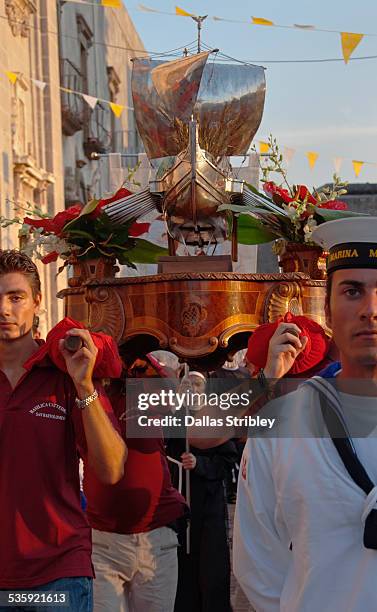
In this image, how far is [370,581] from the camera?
9.52 ft

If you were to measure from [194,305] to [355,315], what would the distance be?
6.78 ft

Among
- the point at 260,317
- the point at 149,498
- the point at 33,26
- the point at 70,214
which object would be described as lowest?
the point at 149,498

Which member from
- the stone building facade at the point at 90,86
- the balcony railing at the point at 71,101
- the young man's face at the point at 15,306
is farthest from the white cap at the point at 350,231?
the balcony railing at the point at 71,101

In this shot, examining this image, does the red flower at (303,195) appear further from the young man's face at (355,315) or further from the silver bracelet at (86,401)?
the young man's face at (355,315)

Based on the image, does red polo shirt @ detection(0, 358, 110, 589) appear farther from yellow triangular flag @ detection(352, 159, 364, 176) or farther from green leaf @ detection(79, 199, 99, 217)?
yellow triangular flag @ detection(352, 159, 364, 176)

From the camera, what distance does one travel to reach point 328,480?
2.99 metres

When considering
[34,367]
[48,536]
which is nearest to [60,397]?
[34,367]

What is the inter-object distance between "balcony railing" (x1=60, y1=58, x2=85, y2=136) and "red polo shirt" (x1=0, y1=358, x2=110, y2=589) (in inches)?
947

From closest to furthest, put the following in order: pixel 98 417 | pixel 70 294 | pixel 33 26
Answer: pixel 98 417
pixel 70 294
pixel 33 26

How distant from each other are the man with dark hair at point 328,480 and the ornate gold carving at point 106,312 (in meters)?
2.05

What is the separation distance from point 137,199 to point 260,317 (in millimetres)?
995

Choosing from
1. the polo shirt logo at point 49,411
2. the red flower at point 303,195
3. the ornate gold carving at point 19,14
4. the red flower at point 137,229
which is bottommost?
the polo shirt logo at point 49,411

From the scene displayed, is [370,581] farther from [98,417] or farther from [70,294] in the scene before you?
[70,294]

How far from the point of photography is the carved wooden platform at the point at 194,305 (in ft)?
16.9
